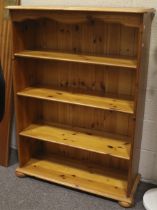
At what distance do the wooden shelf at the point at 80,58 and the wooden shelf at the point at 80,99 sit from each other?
286 millimetres

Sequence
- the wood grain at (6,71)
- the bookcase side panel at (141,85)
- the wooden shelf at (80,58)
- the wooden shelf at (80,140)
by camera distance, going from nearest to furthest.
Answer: the bookcase side panel at (141,85), the wooden shelf at (80,58), the wooden shelf at (80,140), the wood grain at (6,71)

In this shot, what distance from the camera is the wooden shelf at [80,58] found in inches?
70.9

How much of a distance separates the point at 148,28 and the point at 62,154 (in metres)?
1.30

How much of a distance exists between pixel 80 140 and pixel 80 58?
63cm

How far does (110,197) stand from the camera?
203 centimetres

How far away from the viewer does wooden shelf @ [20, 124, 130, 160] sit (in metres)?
2.02

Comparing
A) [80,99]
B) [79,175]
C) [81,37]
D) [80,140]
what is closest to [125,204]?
[79,175]

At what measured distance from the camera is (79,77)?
7.24ft

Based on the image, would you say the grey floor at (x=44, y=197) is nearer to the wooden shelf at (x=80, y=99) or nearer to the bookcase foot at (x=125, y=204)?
the bookcase foot at (x=125, y=204)

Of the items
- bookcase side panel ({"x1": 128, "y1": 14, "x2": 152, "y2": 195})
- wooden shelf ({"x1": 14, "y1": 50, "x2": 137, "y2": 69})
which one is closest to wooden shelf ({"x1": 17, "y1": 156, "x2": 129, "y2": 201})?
bookcase side panel ({"x1": 128, "y1": 14, "x2": 152, "y2": 195})

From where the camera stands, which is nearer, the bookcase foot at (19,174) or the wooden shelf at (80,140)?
the wooden shelf at (80,140)

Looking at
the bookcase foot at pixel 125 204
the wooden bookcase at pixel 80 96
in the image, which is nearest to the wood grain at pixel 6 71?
the wooden bookcase at pixel 80 96

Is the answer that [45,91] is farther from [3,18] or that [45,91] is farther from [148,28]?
[148,28]

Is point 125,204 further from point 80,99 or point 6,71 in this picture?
point 6,71
